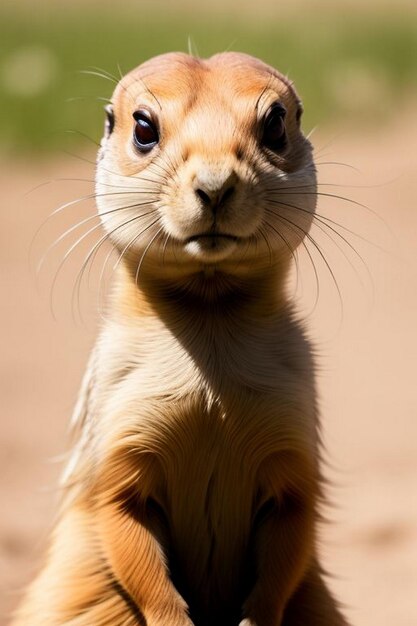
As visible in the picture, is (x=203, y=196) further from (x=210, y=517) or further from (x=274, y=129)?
(x=210, y=517)

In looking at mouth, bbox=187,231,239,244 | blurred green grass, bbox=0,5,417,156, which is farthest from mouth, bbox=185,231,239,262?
blurred green grass, bbox=0,5,417,156

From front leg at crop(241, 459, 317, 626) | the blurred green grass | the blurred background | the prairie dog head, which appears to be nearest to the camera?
the prairie dog head

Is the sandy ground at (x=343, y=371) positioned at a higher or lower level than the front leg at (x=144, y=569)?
higher

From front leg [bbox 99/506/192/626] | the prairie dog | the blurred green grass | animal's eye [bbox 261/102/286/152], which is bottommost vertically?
front leg [bbox 99/506/192/626]

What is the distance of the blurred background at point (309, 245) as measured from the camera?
724cm

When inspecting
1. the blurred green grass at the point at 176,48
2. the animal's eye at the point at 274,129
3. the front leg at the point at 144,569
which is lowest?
the front leg at the point at 144,569

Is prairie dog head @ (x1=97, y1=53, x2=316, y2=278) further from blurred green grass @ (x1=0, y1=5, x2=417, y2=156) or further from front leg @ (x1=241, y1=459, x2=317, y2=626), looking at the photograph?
blurred green grass @ (x1=0, y1=5, x2=417, y2=156)

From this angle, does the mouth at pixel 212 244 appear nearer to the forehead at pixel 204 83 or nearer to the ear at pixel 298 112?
the forehead at pixel 204 83

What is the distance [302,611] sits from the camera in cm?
489

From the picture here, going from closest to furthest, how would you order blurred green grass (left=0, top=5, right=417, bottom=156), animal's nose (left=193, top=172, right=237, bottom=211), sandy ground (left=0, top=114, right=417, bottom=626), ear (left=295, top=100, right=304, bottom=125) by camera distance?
animal's nose (left=193, top=172, right=237, bottom=211) < ear (left=295, top=100, right=304, bottom=125) < sandy ground (left=0, top=114, right=417, bottom=626) < blurred green grass (left=0, top=5, right=417, bottom=156)

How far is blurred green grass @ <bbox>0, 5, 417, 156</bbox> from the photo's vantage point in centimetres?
1541

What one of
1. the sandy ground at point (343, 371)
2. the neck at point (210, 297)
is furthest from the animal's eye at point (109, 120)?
the sandy ground at point (343, 371)

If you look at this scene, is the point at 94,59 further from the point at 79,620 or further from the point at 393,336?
the point at 79,620

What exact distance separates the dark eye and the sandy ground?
0.99 metres
